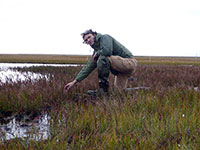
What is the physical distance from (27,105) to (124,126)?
7.43ft

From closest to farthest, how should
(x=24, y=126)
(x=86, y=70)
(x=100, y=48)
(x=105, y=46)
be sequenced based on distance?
(x=24, y=126), (x=105, y=46), (x=100, y=48), (x=86, y=70)

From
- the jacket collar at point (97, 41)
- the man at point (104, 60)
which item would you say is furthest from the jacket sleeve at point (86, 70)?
the jacket collar at point (97, 41)

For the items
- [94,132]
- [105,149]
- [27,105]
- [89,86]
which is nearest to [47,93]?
[27,105]

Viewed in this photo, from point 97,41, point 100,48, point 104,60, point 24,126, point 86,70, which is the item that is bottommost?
point 24,126

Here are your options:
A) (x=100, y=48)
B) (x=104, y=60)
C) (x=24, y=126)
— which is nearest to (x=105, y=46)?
(x=100, y=48)

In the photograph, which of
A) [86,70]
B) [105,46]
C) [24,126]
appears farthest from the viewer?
[86,70]

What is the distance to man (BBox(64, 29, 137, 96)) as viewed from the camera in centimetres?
457

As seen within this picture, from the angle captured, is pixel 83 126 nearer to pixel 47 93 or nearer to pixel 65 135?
pixel 65 135

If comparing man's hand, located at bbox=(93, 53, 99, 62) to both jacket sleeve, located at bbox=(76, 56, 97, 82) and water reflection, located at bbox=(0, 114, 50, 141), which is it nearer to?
jacket sleeve, located at bbox=(76, 56, 97, 82)

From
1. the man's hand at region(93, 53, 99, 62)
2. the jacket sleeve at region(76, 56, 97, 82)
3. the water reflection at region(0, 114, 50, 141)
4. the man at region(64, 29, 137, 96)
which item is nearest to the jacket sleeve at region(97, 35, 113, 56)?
the man at region(64, 29, 137, 96)

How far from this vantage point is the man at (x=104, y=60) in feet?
15.0

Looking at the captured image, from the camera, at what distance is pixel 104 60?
468 centimetres

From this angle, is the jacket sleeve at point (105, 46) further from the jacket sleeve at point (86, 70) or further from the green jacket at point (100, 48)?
the jacket sleeve at point (86, 70)

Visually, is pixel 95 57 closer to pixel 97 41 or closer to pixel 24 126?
pixel 97 41
